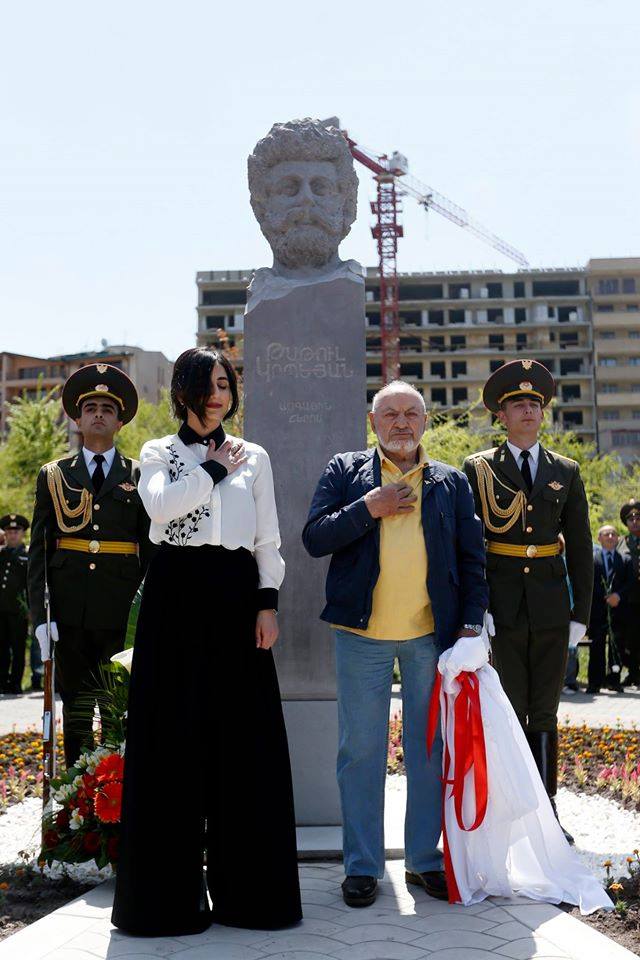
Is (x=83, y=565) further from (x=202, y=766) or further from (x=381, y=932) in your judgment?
(x=381, y=932)

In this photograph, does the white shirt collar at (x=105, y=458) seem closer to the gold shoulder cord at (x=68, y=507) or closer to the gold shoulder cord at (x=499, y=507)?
the gold shoulder cord at (x=68, y=507)

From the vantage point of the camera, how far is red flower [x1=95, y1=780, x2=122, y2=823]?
4.56 m

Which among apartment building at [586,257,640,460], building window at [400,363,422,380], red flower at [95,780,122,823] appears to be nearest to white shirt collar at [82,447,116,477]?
red flower at [95,780,122,823]

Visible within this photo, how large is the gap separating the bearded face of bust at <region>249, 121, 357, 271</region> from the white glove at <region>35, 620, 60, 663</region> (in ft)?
8.12

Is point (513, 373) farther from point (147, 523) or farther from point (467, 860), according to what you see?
point (467, 860)

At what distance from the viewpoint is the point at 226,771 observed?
396cm

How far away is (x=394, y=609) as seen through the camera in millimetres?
4320

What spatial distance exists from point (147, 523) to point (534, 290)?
281 ft

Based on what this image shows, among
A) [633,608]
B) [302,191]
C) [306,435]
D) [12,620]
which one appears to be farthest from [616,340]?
[306,435]

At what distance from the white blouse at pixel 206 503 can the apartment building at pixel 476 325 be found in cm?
7957

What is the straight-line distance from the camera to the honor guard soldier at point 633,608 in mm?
13203

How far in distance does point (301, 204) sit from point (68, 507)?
2.20 m

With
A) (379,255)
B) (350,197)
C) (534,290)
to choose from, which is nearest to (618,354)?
(534,290)

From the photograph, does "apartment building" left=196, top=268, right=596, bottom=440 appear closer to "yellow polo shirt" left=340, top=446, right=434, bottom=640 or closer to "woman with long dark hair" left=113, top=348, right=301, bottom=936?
"yellow polo shirt" left=340, top=446, right=434, bottom=640
